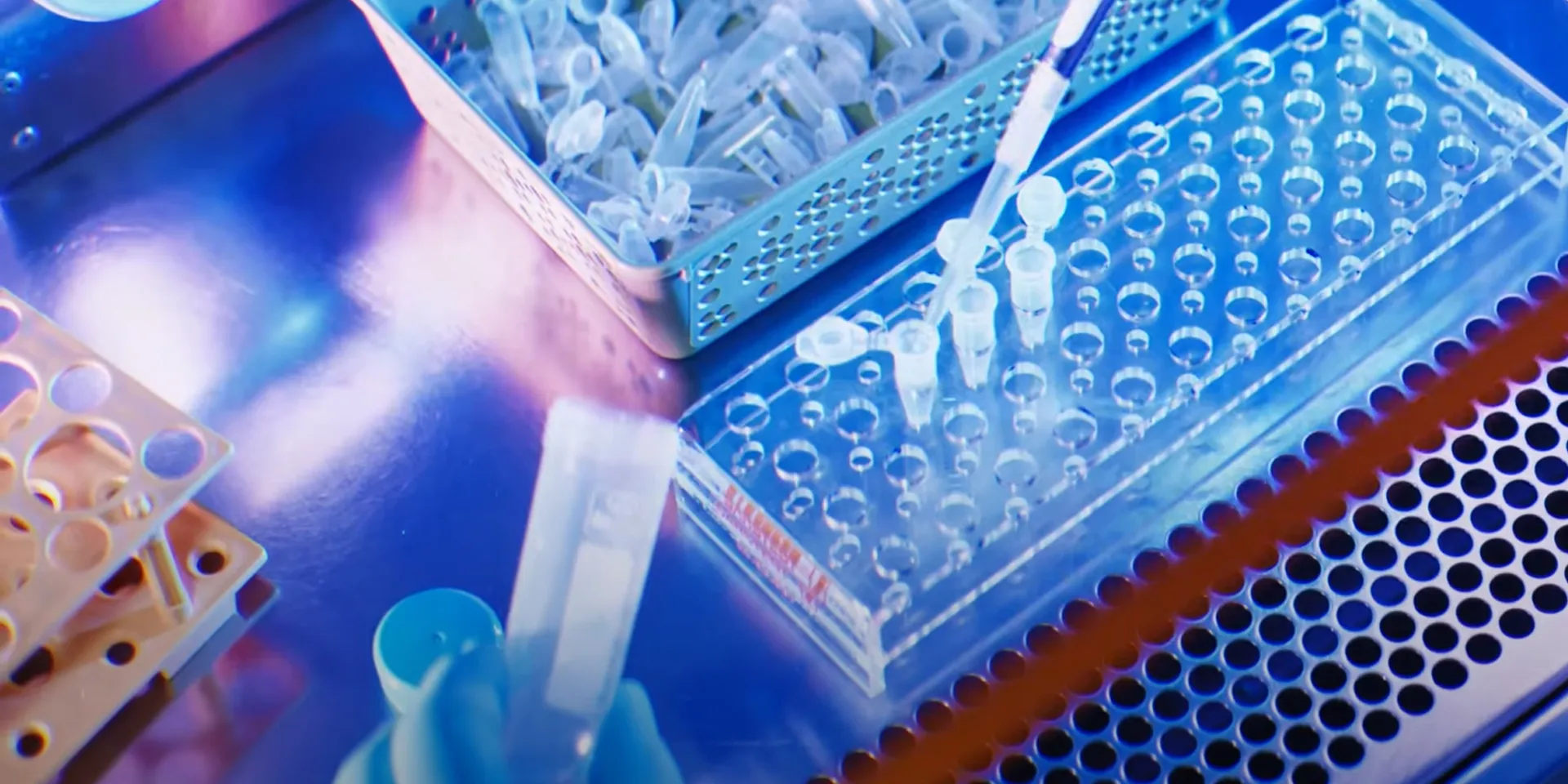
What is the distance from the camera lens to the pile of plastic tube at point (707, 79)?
1179mm

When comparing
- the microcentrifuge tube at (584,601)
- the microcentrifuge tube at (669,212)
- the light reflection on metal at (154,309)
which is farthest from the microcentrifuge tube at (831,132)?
the light reflection on metal at (154,309)

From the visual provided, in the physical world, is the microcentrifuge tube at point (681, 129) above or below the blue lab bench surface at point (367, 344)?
above

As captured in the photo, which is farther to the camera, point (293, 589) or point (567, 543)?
point (293, 589)

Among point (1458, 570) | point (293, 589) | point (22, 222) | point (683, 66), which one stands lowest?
point (293, 589)

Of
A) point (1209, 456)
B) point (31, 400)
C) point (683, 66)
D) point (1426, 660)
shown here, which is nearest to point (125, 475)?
point (31, 400)

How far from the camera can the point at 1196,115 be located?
1198mm

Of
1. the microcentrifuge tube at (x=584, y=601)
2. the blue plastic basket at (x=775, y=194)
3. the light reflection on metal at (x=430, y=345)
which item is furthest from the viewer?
the light reflection on metal at (x=430, y=345)

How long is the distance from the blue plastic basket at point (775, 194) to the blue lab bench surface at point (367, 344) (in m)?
0.03

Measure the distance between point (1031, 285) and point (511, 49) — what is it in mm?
395

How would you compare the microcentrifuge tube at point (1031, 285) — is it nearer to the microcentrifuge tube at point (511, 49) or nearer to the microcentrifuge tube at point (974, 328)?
the microcentrifuge tube at point (974, 328)

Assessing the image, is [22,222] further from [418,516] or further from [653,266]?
[653,266]

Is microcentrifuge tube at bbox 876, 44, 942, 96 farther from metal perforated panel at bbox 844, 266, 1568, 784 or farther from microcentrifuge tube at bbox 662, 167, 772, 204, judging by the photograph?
metal perforated panel at bbox 844, 266, 1568, 784

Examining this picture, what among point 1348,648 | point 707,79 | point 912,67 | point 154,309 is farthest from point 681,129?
point 1348,648

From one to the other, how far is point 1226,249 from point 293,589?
2.06ft
